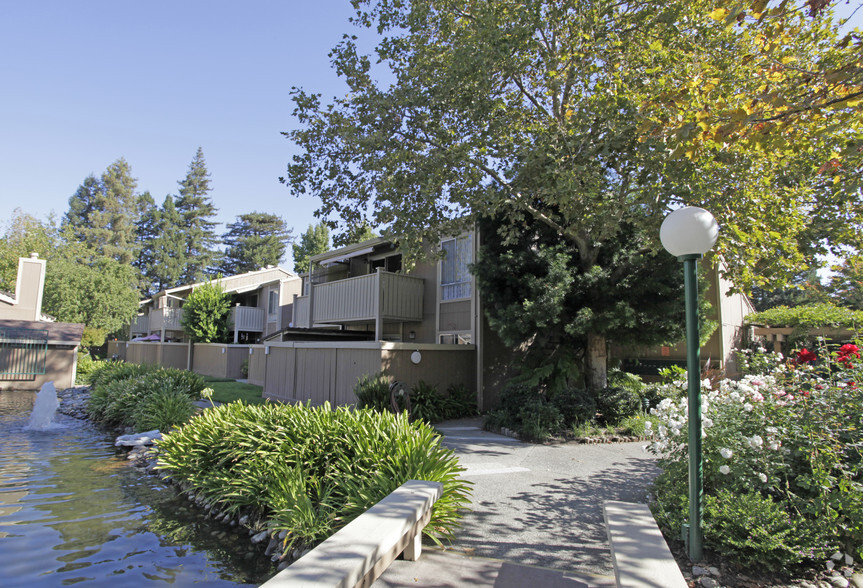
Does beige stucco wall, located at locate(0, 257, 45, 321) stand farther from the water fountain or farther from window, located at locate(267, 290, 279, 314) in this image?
the water fountain

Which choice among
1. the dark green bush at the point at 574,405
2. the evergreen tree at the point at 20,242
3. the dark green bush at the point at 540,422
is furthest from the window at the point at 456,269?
the evergreen tree at the point at 20,242

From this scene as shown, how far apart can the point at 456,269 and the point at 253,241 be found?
151 ft

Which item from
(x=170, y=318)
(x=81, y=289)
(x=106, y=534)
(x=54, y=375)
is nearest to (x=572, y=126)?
(x=106, y=534)

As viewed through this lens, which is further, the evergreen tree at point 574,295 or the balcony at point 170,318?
the balcony at point 170,318

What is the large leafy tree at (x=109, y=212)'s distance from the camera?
50875 millimetres

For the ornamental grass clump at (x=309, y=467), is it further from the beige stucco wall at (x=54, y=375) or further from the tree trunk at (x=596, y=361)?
the beige stucco wall at (x=54, y=375)

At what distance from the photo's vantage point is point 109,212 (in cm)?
5247

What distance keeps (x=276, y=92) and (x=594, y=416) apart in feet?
32.8

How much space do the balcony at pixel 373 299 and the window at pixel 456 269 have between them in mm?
992

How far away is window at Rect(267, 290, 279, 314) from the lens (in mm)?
28297

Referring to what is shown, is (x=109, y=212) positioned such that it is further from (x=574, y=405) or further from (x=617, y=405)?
(x=617, y=405)

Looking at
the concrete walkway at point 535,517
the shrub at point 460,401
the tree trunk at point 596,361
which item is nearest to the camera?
the concrete walkway at point 535,517

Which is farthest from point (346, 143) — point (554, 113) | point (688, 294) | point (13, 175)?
point (13, 175)

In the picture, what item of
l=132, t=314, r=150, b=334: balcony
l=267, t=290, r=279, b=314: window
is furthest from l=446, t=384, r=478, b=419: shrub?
l=132, t=314, r=150, b=334: balcony
